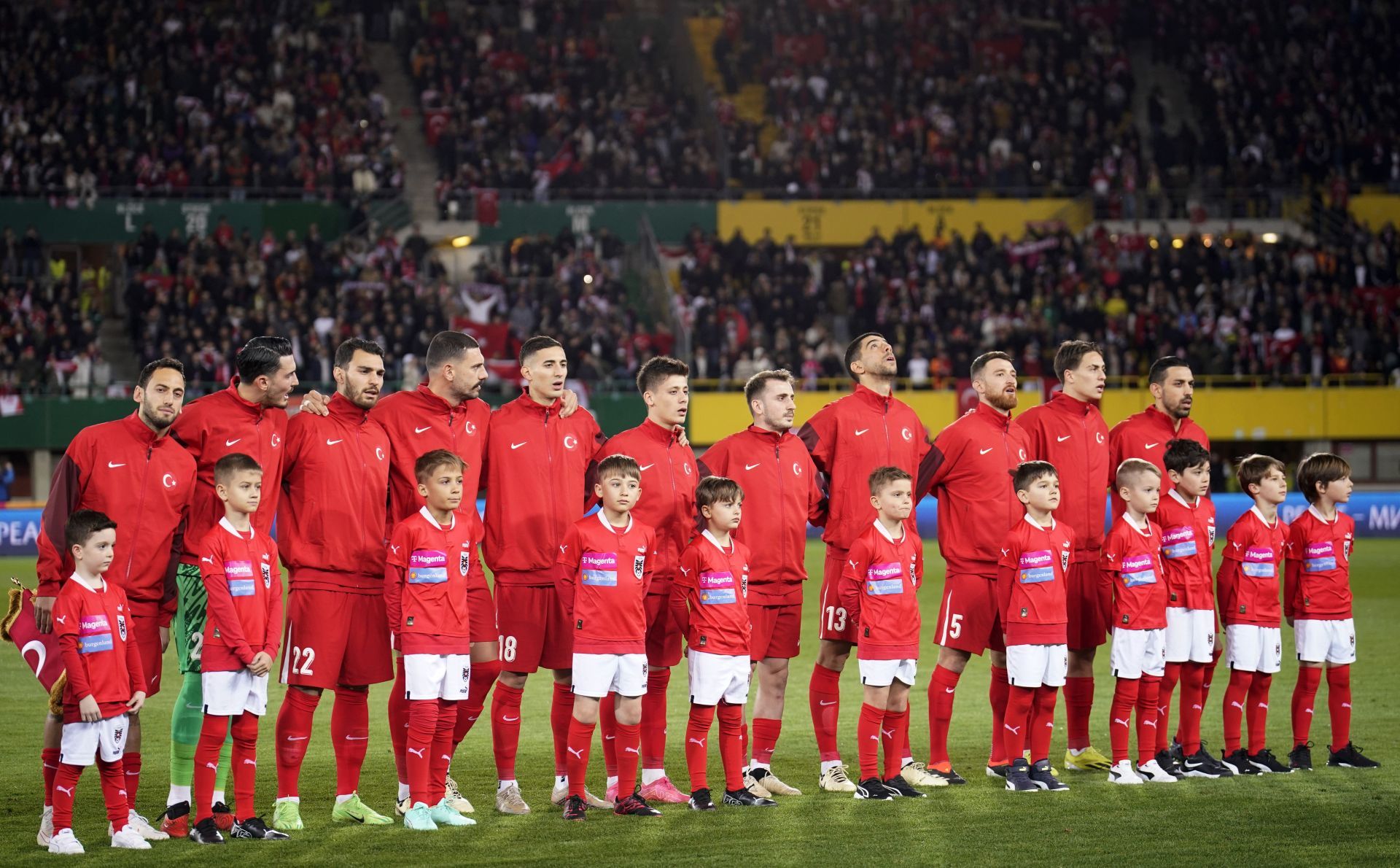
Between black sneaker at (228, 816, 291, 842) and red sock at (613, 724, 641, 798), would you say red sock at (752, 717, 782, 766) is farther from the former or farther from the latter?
black sneaker at (228, 816, 291, 842)

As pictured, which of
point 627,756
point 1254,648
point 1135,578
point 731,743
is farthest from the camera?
point 1254,648

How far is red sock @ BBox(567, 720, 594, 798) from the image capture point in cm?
794

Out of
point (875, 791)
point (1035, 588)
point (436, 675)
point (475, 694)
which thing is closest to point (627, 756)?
point (475, 694)

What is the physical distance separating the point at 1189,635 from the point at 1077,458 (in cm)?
124

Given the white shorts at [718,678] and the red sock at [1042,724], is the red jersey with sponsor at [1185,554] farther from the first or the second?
the white shorts at [718,678]

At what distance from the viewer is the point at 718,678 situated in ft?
26.7

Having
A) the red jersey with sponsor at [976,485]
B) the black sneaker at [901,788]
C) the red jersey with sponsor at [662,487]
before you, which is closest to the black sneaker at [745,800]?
the black sneaker at [901,788]

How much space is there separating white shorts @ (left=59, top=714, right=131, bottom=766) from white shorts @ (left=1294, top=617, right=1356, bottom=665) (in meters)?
6.73

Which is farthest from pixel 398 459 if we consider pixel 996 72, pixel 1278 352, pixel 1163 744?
pixel 996 72

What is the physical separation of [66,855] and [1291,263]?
29.4 meters

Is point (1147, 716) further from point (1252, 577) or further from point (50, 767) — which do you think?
point (50, 767)

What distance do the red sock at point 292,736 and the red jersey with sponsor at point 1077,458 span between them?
445cm

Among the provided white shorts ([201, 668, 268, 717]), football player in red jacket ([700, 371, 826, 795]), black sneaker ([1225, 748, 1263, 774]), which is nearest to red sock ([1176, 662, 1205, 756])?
black sneaker ([1225, 748, 1263, 774])

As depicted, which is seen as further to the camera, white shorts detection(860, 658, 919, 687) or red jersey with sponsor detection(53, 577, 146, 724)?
white shorts detection(860, 658, 919, 687)
